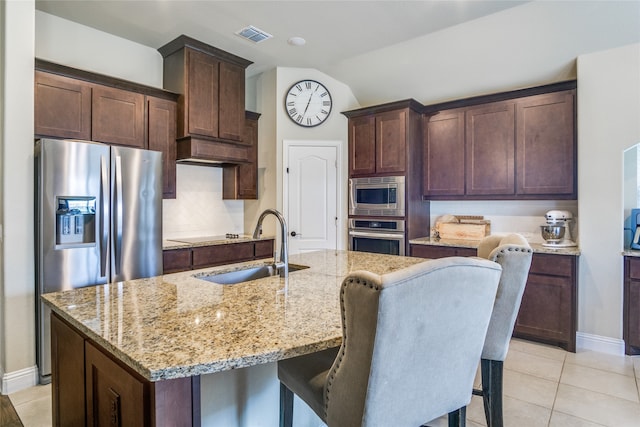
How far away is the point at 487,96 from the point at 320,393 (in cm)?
343

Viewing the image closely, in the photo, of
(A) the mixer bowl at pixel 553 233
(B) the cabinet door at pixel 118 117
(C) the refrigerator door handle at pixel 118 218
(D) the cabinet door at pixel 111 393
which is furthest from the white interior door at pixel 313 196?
(D) the cabinet door at pixel 111 393

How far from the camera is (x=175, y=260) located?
3.39m

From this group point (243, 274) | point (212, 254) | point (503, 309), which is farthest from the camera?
point (212, 254)

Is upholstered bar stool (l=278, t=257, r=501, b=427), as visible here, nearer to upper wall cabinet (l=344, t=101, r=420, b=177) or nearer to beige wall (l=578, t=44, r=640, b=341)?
beige wall (l=578, t=44, r=640, b=341)

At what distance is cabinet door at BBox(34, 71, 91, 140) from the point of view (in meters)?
2.78

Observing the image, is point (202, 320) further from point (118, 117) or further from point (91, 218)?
point (118, 117)

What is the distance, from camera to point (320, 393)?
1186 millimetres

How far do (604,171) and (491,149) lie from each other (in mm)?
936

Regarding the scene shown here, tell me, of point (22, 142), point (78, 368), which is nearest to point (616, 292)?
point (78, 368)

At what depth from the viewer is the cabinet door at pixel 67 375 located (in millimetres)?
1297

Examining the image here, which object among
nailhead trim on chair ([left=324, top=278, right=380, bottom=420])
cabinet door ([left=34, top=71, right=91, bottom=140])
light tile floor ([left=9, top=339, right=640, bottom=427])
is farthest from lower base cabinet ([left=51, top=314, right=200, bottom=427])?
cabinet door ([left=34, top=71, right=91, bottom=140])

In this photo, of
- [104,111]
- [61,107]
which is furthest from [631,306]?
[61,107]

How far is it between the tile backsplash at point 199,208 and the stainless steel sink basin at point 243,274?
2190 mm

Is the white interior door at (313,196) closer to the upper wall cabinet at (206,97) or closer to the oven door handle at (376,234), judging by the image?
the oven door handle at (376,234)
